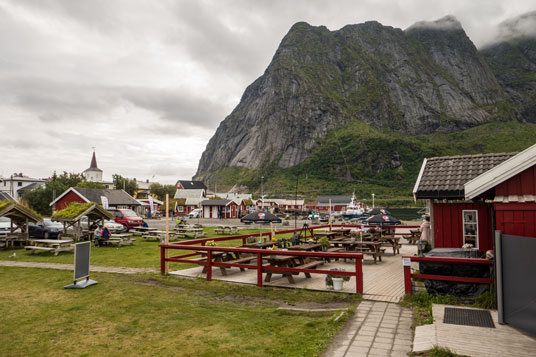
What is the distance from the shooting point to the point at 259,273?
10.3m

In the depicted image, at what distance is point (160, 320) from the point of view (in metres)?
7.14

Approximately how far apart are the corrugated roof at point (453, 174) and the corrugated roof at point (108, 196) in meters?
35.6

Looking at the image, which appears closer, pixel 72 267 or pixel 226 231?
pixel 72 267

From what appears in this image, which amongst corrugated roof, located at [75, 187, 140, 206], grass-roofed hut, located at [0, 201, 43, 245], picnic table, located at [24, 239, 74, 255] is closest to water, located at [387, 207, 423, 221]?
corrugated roof, located at [75, 187, 140, 206]

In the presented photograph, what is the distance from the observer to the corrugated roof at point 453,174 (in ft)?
37.4

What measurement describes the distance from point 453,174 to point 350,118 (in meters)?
159

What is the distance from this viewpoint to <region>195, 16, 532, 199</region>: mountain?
5325 inches

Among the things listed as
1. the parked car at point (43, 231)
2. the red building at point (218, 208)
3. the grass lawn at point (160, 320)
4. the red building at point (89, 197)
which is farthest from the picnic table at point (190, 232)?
the red building at point (218, 208)

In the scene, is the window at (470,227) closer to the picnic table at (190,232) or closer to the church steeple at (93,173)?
the picnic table at (190,232)

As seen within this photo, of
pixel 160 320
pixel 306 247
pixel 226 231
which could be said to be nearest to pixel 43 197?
pixel 226 231

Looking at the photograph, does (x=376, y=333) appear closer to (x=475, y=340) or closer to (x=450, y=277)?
(x=475, y=340)

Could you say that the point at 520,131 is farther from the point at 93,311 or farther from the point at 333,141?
the point at 93,311

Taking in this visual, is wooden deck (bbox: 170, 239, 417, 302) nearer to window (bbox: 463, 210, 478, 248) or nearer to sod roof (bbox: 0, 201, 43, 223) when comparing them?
window (bbox: 463, 210, 478, 248)

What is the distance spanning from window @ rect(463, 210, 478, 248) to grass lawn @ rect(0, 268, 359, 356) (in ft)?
18.0
